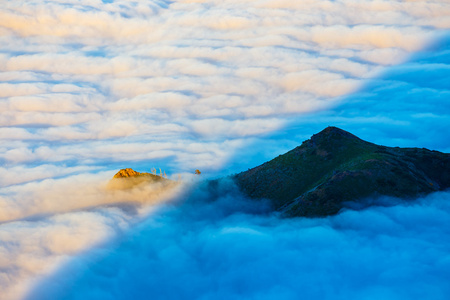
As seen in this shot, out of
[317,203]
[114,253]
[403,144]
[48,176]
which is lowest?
[114,253]

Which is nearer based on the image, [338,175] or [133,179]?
[338,175]

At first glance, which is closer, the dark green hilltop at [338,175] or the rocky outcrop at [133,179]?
the dark green hilltop at [338,175]

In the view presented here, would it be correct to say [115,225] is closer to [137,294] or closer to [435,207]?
[137,294]

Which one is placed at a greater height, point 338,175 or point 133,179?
point 133,179

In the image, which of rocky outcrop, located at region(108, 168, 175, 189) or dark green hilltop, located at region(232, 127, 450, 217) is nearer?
dark green hilltop, located at region(232, 127, 450, 217)

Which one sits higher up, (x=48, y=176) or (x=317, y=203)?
(x=48, y=176)

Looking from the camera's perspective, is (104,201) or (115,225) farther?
(104,201)

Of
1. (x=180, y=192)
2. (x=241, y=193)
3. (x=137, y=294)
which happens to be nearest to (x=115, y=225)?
(x=180, y=192)

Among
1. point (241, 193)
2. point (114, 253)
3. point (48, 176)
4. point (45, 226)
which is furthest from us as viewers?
point (48, 176)
